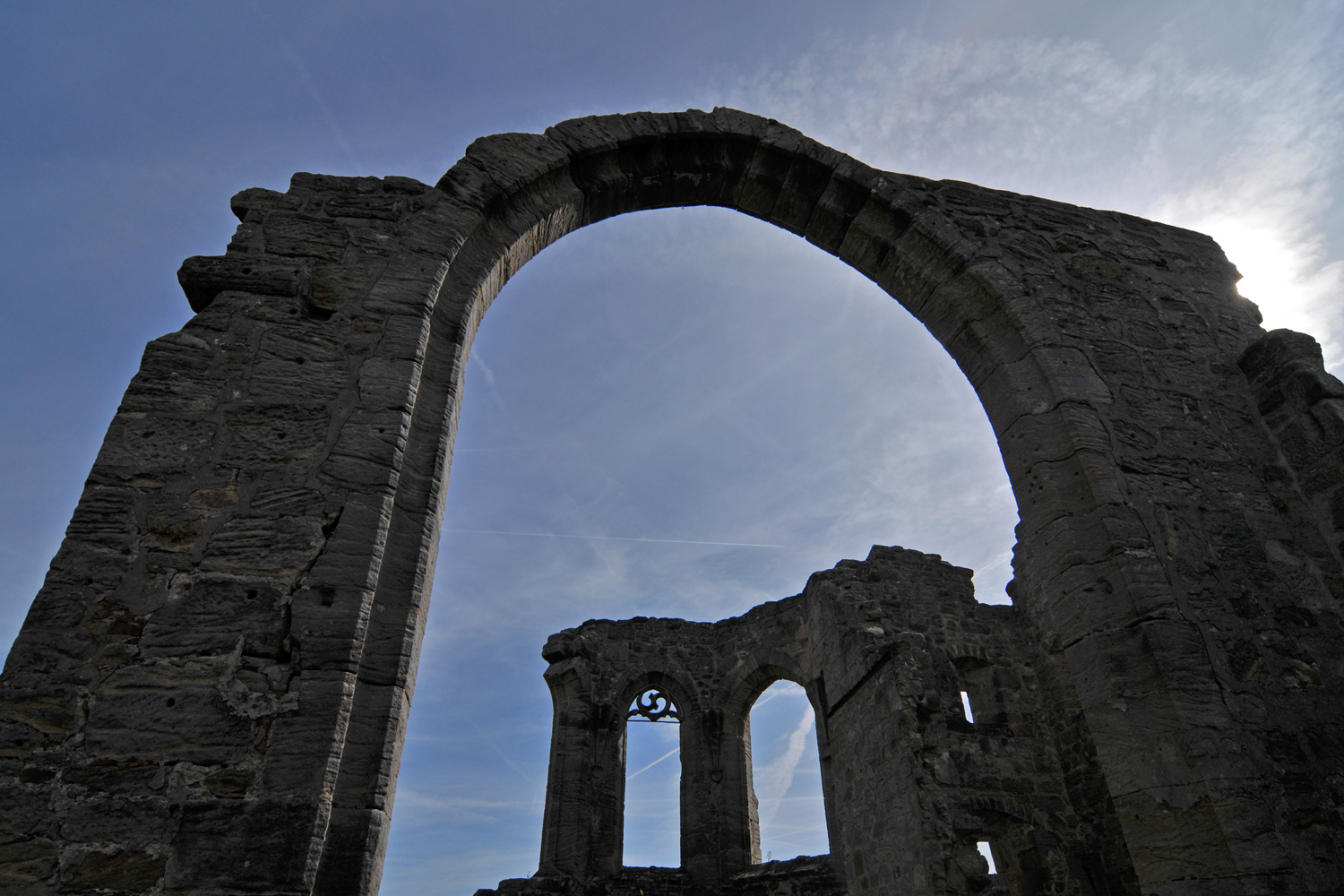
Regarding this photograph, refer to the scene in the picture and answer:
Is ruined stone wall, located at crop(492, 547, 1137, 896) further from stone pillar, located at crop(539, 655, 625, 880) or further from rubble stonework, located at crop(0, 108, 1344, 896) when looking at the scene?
rubble stonework, located at crop(0, 108, 1344, 896)

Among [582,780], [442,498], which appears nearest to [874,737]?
[582,780]

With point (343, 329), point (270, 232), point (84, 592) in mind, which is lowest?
point (84, 592)

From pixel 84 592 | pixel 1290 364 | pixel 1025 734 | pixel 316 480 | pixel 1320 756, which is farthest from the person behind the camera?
pixel 1025 734

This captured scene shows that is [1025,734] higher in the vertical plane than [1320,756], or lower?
higher

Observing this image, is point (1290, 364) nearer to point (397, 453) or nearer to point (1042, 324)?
point (1042, 324)

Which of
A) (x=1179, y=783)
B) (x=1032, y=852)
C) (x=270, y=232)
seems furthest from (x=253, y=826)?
(x=1032, y=852)

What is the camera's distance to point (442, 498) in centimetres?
276

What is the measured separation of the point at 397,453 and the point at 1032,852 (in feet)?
26.0

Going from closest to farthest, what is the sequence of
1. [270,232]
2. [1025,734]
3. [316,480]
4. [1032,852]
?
[316,480] < [270,232] < [1032,852] < [1025,734]

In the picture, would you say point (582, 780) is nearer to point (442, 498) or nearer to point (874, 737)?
point (874, 737)

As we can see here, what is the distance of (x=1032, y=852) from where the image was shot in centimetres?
739

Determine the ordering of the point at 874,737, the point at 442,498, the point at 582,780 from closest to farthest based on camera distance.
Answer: the point at 442,498 → the point at 874,737 → the point at 582,780

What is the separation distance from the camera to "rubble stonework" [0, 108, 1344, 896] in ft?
6.49

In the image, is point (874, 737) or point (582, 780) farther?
point (582, 780)
